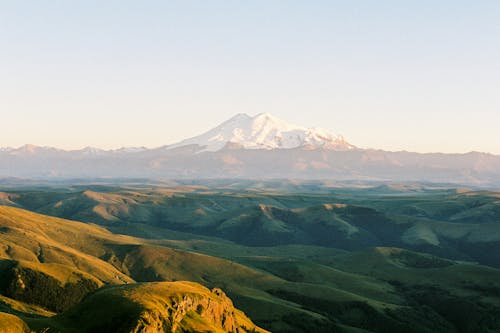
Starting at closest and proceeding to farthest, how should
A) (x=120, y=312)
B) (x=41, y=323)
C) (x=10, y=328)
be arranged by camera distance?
1. (x=10, y=328)
2. (x=41, y=323)
3. (x=120, y=312)

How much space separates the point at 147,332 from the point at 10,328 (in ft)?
134

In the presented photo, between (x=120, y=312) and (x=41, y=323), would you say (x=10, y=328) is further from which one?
(x=120, y=312)

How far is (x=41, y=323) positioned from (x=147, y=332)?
31050mm

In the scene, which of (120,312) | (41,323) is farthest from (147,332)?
(41,323)

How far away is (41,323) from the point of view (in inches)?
7279

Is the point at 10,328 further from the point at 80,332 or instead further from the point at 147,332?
the point at 147,332

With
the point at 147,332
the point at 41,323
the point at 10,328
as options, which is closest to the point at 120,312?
the point at 147,332

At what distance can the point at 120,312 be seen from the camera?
199250mm

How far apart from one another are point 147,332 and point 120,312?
12.5 meters

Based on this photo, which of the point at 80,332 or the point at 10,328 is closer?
the point at 10,328

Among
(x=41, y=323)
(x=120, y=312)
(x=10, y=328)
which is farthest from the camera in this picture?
(x=120, y=312)

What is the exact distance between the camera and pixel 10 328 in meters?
169

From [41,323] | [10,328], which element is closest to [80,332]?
[41,323]

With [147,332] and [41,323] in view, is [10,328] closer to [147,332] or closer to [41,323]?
[41,323]
